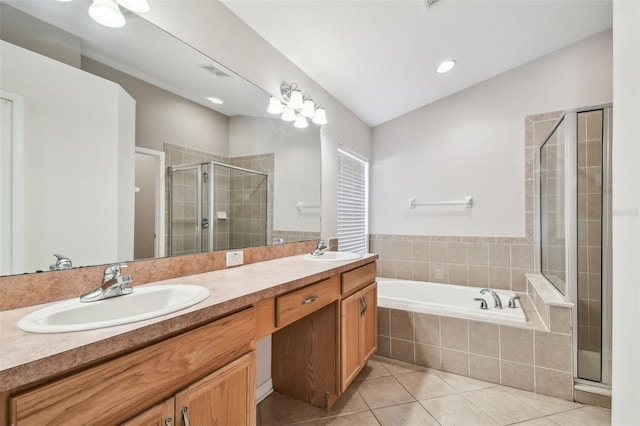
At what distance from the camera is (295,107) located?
212 cm

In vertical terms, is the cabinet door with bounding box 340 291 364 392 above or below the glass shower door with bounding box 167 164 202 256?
below

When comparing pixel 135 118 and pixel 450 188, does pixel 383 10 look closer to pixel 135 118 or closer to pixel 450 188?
pixel 135 118

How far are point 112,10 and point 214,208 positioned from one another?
90cm

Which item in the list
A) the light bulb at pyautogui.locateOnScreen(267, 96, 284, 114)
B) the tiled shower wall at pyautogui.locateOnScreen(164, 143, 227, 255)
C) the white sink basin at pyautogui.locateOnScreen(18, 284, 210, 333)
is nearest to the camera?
the white sink basin at pyautogui.locateOnScreen(18, 284, 210, 333)

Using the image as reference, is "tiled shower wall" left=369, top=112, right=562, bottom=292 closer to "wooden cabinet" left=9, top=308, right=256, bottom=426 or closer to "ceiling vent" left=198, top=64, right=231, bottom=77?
"ceiling vent" left=198, top=64, right=231, bottom=77

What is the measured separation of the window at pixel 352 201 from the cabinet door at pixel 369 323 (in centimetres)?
86

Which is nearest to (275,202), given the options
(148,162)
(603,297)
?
(148,162)

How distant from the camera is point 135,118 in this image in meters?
1.17

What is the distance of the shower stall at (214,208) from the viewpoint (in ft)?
4.35

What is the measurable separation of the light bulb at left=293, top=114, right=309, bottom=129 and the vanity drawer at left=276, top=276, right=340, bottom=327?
1226mm

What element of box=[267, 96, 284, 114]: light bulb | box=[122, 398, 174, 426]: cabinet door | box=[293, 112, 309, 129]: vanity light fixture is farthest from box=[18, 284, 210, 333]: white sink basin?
box=[293, 112, 309, 129]: vanity light fixture

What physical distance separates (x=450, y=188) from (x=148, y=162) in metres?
2.88

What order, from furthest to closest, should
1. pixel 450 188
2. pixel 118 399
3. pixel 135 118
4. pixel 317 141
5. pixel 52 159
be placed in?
pixel 450 188, pixel 317 141, pixel 135 118, pixel 52 159, pixel 118 399

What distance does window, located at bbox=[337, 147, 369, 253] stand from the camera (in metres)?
2.90
